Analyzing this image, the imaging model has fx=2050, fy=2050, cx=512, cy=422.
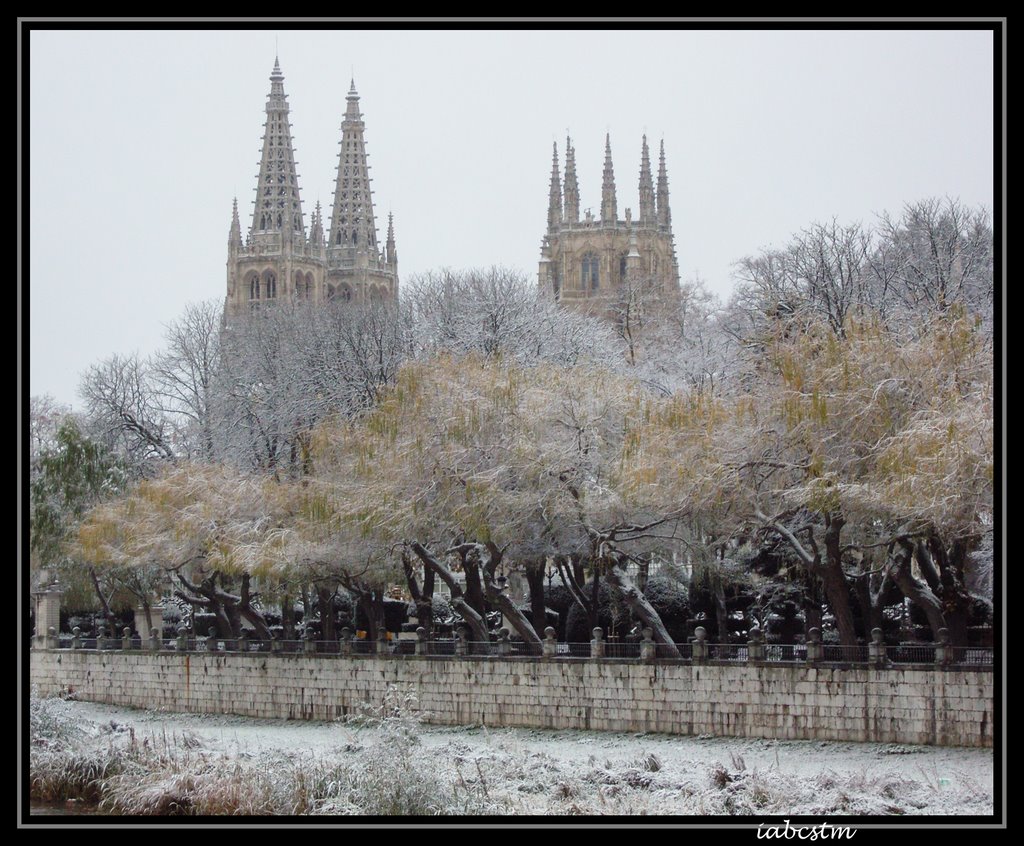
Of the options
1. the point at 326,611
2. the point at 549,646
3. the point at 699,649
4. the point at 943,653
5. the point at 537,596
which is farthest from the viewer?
the point at 326,611

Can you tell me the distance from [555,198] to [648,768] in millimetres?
101010

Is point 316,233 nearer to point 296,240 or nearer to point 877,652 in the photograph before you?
point 296,240

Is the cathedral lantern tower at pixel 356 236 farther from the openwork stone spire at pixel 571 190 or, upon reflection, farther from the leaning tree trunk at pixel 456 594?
the leaning tree trunk at pixel 456 594

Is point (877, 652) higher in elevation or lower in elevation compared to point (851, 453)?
lower

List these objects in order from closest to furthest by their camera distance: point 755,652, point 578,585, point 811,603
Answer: point 755,652 → point 811,603 → point 578,585

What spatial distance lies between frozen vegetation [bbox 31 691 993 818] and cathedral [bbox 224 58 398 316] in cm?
9193

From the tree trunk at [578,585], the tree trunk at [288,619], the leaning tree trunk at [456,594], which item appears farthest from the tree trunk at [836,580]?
the tree trunk at [288,619]

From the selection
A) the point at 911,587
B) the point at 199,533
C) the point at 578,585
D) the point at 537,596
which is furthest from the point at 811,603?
the point at 199,533

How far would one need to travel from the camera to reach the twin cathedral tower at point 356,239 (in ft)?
433

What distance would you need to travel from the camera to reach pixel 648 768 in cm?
3803

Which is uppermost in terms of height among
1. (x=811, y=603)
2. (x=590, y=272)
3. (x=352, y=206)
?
(x=352, y=206)

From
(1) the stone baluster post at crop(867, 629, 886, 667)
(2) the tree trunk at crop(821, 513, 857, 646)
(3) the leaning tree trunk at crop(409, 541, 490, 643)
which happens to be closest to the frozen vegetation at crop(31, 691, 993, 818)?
(1) the stone baluster post at crop(867, 629, 886, 667)

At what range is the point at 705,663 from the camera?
1689 inches
